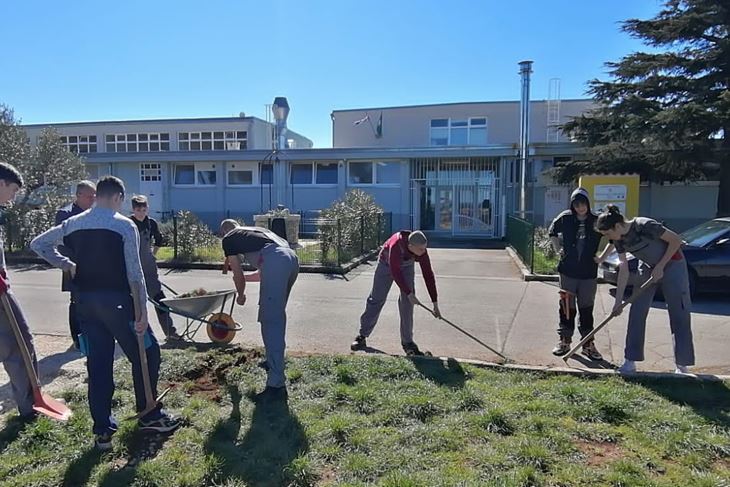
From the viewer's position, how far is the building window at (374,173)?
2352 cm

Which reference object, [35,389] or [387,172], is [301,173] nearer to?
[387,172]

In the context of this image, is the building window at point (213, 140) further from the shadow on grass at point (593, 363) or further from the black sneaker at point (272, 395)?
the black sneaker at point (272, 395)

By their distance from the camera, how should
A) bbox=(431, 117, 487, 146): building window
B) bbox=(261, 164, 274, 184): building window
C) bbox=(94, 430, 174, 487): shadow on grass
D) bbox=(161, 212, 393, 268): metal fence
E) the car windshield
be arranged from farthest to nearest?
bbox=(431, 117, 487, 146): building window < bbox=(261, 164, 274, 184): building window < bbox=(161, 212, 393, 268): metal fence < the car windshield < bbox=(94, 430, 174, 487): shadow on grass

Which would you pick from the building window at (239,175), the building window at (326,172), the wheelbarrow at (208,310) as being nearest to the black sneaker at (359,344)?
the wheelbarrow at (208,310)

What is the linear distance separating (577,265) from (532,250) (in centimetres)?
622

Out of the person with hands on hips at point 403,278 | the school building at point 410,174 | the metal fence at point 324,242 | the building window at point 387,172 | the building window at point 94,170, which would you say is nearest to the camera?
the person with hands on hips at point 403,278

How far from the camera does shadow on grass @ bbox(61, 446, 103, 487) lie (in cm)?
313

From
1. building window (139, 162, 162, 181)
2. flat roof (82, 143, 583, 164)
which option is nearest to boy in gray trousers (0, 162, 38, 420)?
flat roof (82, 143, 583, 164)

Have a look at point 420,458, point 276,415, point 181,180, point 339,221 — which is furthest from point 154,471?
point 181,180

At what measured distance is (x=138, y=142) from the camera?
34625mm

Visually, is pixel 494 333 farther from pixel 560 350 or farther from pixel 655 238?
pixel 655 238

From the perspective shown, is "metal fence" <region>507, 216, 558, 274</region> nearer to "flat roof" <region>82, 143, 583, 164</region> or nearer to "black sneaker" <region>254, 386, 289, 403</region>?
"flat roof" <region>82, 143, 583, 164</region>

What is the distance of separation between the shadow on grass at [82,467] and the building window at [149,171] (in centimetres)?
2393

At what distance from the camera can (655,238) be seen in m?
4.74
